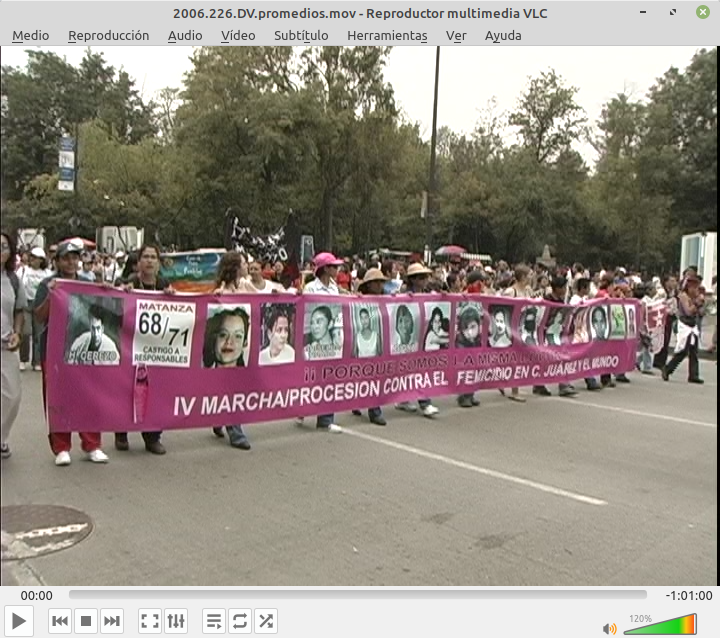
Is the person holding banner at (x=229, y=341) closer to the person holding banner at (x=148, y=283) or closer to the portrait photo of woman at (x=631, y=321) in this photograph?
the person holding banner at (x=148, y=283)

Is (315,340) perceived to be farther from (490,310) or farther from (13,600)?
(13,600)

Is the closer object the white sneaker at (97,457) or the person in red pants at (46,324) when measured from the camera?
the person in red pants at (46,324)

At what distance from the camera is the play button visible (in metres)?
1.95

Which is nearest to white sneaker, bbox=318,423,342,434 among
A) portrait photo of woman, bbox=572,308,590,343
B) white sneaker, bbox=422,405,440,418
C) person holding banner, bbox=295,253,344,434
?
person holding banner, bbox=295,253,344,434

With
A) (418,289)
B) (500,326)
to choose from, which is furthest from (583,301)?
(418,289)

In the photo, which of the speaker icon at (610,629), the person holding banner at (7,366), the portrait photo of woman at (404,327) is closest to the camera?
the person holding banner at (7,366)

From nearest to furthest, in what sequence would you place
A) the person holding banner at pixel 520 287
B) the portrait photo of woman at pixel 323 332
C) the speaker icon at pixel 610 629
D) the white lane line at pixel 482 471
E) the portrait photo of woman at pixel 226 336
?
the speaker icon at pixel 610 629
the white lane line at pixel 482 471
the portrait photo of woman at pixel 226 336
the portrait photo of woman at pixel 323 332
the person holding banner at pixel 520 287

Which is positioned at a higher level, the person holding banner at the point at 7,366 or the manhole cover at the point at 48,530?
the person holding banner at the point at 7,366

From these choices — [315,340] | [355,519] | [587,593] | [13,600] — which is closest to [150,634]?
[13,600]

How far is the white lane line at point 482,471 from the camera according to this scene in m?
4.78

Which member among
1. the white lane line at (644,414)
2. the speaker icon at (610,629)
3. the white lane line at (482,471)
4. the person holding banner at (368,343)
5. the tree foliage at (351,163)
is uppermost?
the tree foliage at (351,163)

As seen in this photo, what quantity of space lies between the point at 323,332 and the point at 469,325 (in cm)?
201

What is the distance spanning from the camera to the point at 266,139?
73.5ft
